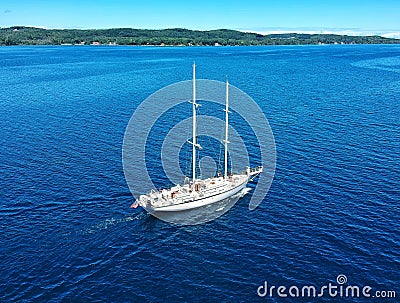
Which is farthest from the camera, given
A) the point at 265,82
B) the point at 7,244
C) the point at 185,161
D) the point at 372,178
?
the point at 265,82

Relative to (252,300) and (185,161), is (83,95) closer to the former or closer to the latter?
(185,161)

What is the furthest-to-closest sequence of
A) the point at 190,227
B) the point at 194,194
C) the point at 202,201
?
1. the point at 202,201
2. the point at 194,194
3. the point at 190,227

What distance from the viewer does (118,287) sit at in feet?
166

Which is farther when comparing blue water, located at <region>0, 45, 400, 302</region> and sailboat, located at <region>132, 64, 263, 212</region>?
sailboat, located at <region>132, 64, 263, 212</region>

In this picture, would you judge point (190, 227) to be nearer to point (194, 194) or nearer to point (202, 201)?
point (194, 194)

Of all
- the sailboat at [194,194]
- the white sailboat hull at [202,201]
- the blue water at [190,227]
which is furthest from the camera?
the white sailboat hull at [202,201]

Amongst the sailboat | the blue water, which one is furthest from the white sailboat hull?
the blue water

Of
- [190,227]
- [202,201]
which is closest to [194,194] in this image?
[202,201]

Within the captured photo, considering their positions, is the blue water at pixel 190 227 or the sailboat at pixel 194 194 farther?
the sailboat at pixel 194 194

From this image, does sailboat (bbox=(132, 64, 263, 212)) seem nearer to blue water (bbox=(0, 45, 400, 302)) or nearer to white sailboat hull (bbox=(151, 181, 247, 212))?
white sailboat hull (bbox=(151, 181, 247, 212))

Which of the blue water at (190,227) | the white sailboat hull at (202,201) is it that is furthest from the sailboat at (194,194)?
the blue water at (190,227)

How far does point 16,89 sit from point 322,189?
452 feet

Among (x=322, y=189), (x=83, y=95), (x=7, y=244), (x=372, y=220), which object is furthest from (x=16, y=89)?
(x=372, y=220)

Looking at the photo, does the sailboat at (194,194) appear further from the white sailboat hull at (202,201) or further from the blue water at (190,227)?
the blue water at (190,227)
